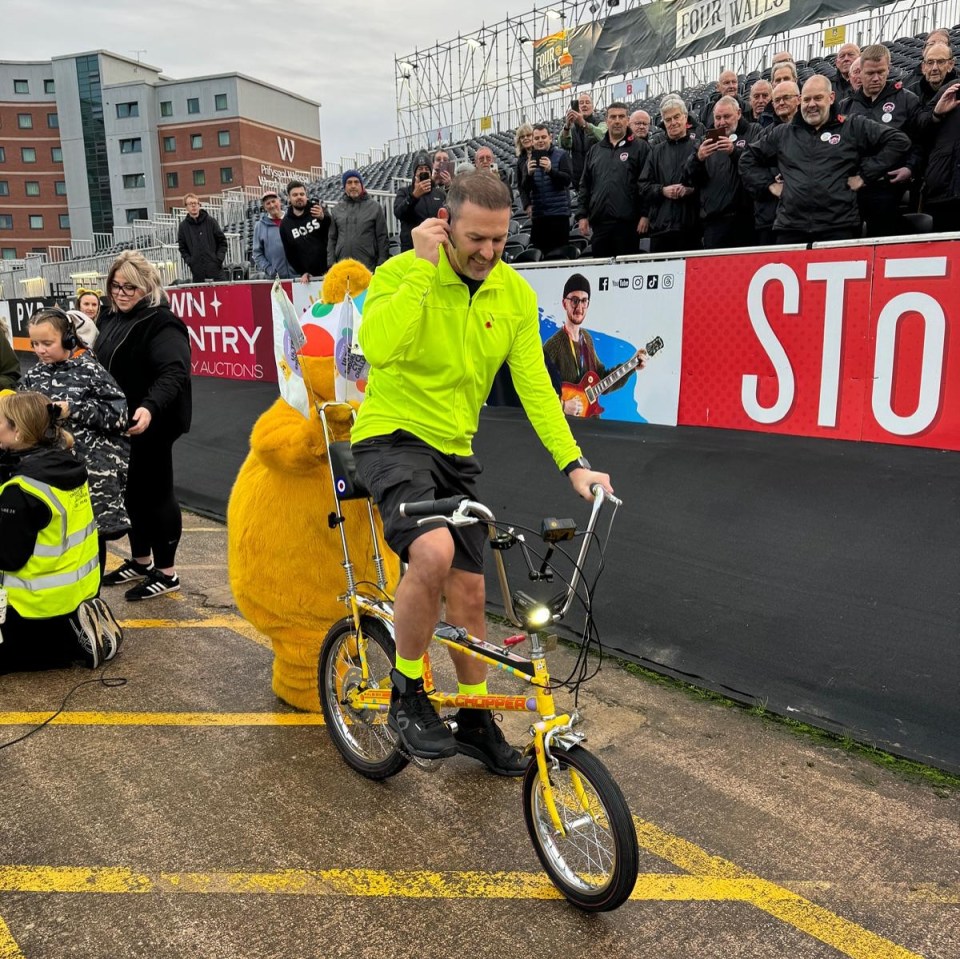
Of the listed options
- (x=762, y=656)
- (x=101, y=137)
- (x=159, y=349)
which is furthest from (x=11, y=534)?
(x=101, y=137)

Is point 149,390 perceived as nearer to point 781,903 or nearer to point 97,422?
point 97,422

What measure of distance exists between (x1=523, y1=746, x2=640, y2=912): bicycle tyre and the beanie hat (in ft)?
15.0

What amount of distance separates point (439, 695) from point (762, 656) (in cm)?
173

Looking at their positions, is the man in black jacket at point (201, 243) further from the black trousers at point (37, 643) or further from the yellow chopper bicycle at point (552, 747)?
the yellow chopper bicycle at point (552, 747)

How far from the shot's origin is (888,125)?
6.13 m

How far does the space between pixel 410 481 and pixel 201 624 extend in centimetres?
273

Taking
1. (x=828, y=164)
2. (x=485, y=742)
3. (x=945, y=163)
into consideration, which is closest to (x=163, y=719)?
(x=485, y=742)

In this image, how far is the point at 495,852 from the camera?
285 centimetres

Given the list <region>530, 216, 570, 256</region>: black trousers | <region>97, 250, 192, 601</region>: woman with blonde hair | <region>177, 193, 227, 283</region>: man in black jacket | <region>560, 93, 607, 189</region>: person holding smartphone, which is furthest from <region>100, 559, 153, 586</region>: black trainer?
<region>177, 193, 227, 283</region>: man in black jacket

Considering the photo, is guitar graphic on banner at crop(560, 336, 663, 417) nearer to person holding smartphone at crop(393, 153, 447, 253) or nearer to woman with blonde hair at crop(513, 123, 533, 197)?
woman with blonde hair at crop(513, 123, 533, 197)

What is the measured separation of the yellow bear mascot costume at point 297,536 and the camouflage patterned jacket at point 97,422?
1.42 m

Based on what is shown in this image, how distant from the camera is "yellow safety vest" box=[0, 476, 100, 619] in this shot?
13.5 feet

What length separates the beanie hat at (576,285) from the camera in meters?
6.49

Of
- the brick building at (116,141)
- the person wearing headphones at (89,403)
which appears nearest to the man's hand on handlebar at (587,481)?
the person wearing headphones at (89,403)
